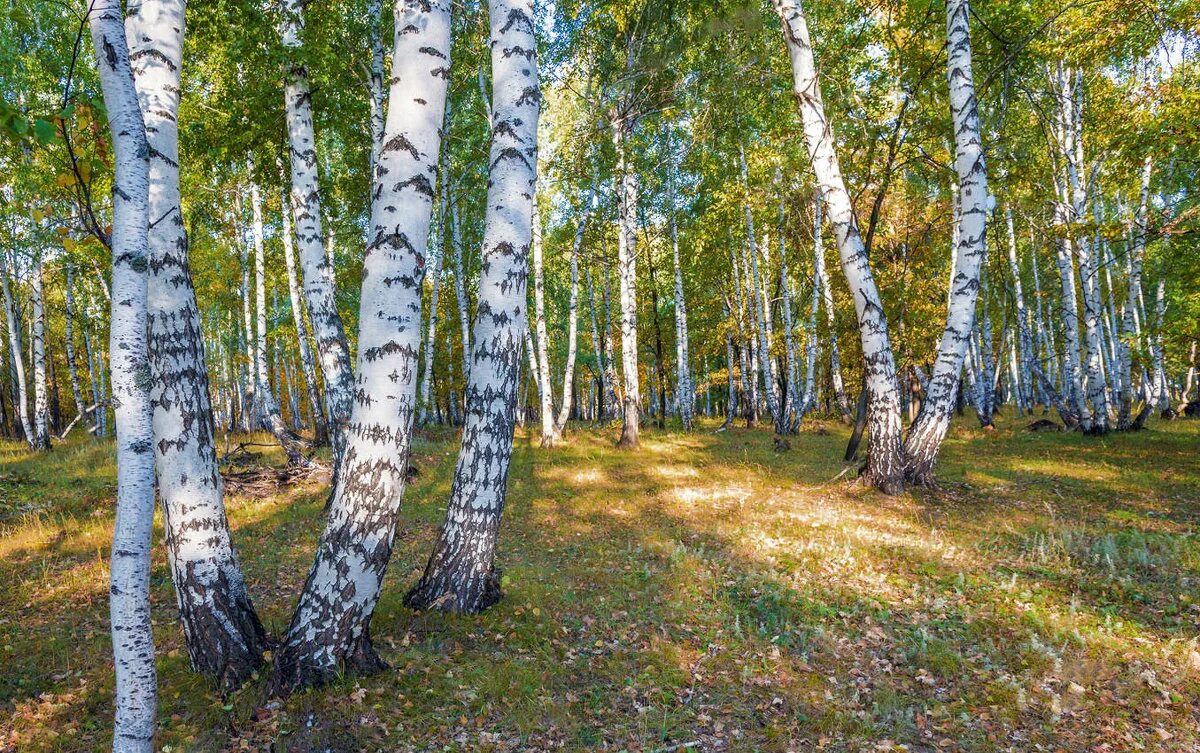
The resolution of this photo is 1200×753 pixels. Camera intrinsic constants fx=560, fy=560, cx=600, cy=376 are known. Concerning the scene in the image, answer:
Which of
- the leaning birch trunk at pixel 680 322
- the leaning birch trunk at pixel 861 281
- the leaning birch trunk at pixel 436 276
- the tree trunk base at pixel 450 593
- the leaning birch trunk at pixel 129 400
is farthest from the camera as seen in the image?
the leaning birch trunk at pixel 680 322

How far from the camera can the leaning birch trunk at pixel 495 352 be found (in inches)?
197

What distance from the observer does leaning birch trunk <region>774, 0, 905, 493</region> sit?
9305mm

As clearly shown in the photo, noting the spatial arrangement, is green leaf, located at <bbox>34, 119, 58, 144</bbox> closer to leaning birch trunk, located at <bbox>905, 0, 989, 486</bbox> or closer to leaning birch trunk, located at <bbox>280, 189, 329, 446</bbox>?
leaning birch trunk, located at <bbox>905, 0, 989, 486</bbox>

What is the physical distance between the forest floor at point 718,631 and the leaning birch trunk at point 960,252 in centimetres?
106

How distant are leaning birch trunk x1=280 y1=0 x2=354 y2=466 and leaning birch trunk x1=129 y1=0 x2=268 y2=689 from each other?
15.3 ft

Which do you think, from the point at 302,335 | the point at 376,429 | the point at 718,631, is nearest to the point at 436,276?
the point at 302,335

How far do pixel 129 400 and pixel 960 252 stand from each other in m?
10.7

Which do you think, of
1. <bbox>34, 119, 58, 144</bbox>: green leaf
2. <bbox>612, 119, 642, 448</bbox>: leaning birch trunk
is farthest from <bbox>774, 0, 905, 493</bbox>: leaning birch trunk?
<bbox>34, 119, 58, 144</bbox>: green leaf

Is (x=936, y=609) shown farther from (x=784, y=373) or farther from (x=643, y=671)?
(x=784, y=373)

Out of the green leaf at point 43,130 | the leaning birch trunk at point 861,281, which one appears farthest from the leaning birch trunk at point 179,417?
the leaning birch trunk at point 861,281

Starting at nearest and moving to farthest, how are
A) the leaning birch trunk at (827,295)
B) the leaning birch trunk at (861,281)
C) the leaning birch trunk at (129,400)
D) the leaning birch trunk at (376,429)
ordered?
the leaning birch trunk at (129,400)
the leaning birch trunk at (376,429)
the leaning birch trunk at (861,281)
the leaning birch trunk at (827,295)

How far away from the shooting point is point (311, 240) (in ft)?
28.9

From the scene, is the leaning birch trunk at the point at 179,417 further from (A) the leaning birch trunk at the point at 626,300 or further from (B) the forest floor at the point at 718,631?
(A) the leaning birch trunk at the point at 626,300

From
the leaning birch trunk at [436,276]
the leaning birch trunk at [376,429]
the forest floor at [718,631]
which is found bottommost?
the forest floor at [718,631]
